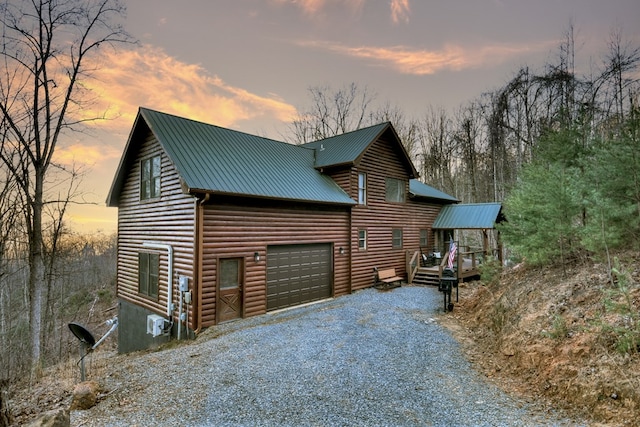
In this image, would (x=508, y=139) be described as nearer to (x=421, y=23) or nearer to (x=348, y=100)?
(x=421, y=23)

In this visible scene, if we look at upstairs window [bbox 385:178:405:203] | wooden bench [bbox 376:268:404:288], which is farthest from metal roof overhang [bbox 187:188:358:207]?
wooden bench [bbox 376:268:404:288]

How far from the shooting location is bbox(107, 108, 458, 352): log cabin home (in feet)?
28.4

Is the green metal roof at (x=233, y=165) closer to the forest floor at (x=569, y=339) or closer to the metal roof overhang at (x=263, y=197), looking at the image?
the metal roof overhang at (x=263, y=197)

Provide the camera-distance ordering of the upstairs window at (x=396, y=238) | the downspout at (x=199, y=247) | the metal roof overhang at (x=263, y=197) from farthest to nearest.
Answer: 1. the upstairs window at (x=396, y=238)
2. the downspout at (x=199, y=247)
3. the metal roof overhang at (x=263, y=197)

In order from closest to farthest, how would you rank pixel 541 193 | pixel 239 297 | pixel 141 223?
pixel 541 193
pixel 239 297
pixel 141 223

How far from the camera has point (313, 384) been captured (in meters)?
4.77

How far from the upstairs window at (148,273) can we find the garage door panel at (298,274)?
378 cm

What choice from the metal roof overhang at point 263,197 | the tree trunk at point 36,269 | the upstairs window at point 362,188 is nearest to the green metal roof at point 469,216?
the upstairs window at point 362,188

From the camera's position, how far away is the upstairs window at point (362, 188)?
13.3m

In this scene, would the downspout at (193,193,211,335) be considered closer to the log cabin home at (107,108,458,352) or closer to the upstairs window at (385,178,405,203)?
the log cabin home at (107,108,458,352)

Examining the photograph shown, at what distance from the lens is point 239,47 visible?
47.6 ft

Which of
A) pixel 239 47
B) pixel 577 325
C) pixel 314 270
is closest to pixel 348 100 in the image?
pixel 239 47

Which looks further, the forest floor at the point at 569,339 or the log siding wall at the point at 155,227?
the log siding wall at the point at 155,227

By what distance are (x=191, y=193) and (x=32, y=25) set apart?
21.6ft
